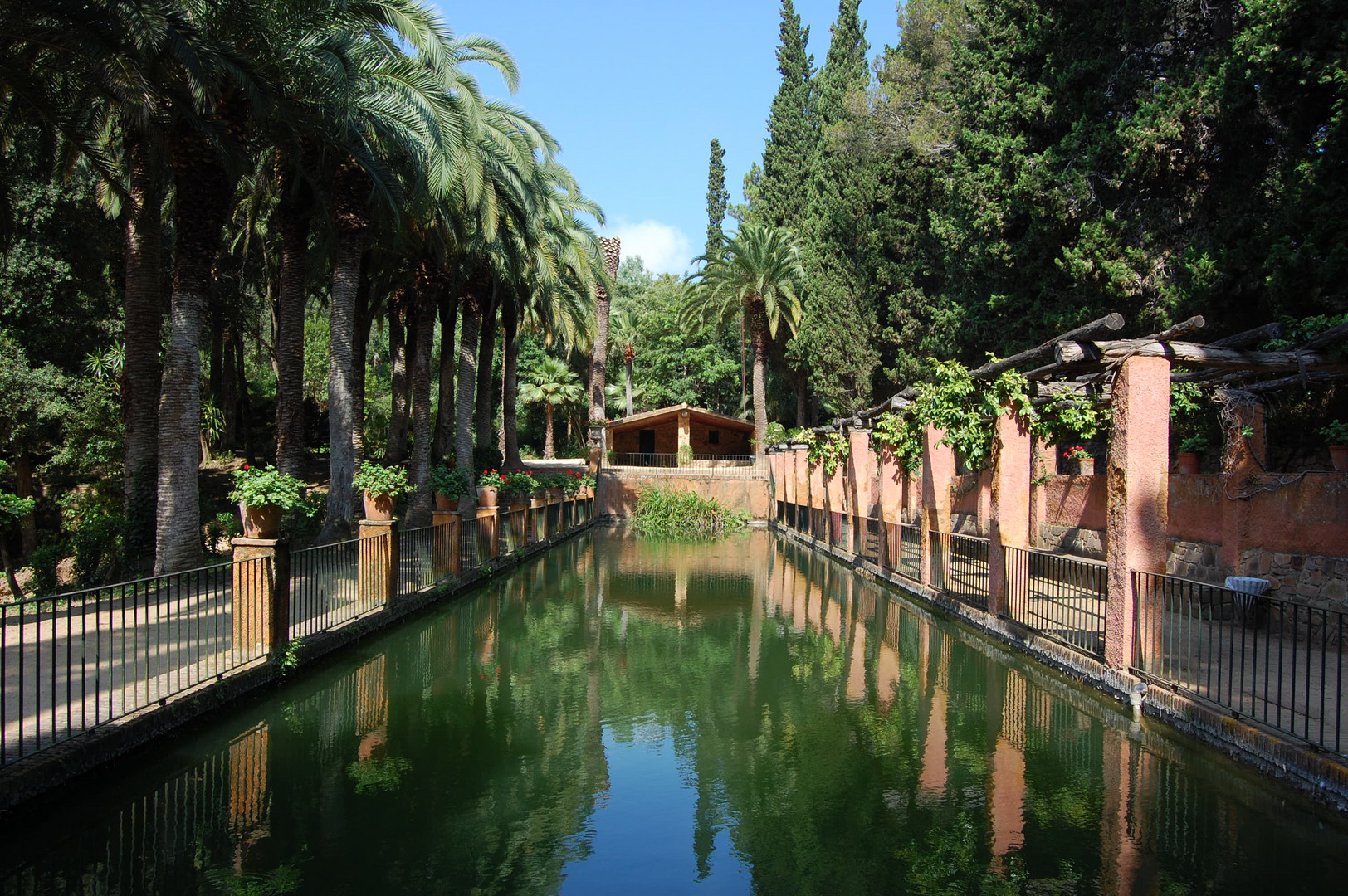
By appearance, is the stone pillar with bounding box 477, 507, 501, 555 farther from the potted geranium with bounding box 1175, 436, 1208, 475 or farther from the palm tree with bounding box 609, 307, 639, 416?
the palm tree with bounding box 609, 307, 639, 416

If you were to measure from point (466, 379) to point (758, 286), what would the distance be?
20.8 metres

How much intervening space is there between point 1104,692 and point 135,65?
1312 cm

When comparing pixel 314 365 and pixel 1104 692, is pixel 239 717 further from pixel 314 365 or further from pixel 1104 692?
pixel 314 365

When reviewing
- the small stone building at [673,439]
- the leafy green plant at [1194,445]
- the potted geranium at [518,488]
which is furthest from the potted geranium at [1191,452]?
the small stone building at [673,439]

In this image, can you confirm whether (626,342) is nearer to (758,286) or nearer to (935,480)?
(758,286)

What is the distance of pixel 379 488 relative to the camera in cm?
1407

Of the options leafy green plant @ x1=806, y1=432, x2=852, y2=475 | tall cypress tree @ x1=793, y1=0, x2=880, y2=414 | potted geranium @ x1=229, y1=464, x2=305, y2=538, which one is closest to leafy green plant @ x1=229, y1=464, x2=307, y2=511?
potted geranium @ x1=229, y1=464, x2=305, y2=538

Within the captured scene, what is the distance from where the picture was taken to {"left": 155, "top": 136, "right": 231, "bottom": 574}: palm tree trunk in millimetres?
12898

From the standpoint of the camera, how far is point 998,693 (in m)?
9.93

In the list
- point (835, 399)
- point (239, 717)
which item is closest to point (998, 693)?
point (239, 717)

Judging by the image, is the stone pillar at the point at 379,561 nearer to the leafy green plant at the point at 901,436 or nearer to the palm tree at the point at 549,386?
the leafy green plant at the point at 901,436

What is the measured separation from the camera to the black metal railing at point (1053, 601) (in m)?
10.6

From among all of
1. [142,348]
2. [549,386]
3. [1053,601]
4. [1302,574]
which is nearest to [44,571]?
[142,348]

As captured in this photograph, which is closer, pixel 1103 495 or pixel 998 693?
pixel 998 693
